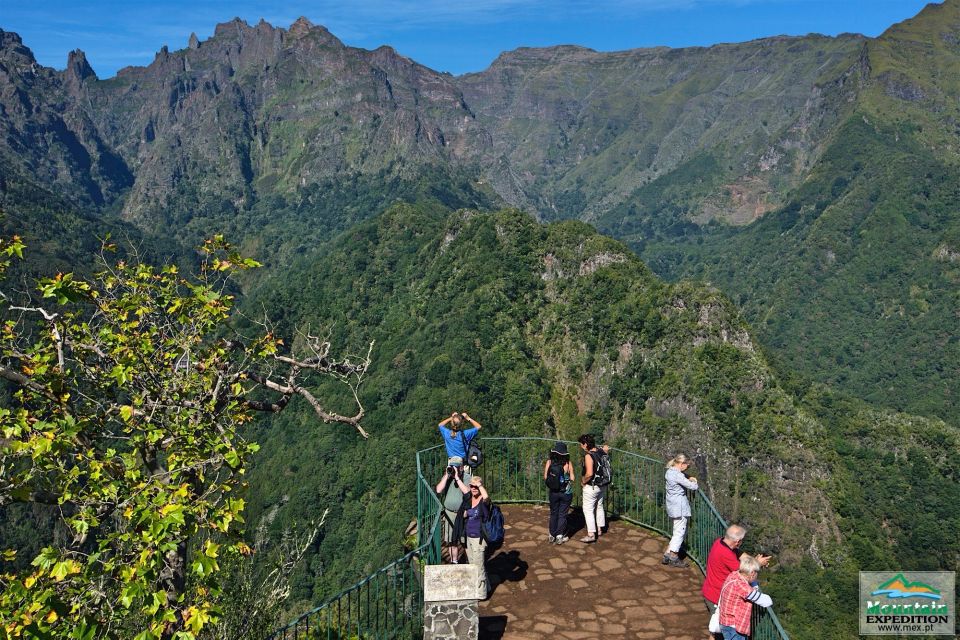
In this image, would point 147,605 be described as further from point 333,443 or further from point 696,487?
point 333,443

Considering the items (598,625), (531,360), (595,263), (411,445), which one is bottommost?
(598,625)

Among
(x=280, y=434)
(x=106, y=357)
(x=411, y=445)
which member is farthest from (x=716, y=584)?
(x=280, y=434)

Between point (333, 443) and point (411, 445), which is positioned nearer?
point (411, 445)

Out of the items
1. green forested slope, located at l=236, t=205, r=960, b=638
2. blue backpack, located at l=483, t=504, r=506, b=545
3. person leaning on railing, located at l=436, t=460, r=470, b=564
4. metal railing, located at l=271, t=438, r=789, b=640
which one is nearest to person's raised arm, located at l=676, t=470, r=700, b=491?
metal railing, located at l=271, t=438, r=789, b=640

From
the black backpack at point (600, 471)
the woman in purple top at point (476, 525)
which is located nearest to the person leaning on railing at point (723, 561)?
the black backpack at point (600, 471)

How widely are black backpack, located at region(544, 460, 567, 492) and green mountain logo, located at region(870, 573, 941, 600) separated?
10.7 metres

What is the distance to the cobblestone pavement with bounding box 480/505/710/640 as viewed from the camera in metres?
13.1

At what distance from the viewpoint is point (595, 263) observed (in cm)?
10531

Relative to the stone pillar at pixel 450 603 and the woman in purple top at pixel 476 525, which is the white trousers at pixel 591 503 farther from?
the stone pillar at pixel 450 603

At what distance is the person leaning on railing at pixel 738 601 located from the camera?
11.6m

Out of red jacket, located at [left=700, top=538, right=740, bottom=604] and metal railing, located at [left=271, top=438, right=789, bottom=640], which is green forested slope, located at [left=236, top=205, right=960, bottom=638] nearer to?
metal railing, located at [left=271, top=438, right=789, bottom=640]

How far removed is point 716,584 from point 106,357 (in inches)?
438

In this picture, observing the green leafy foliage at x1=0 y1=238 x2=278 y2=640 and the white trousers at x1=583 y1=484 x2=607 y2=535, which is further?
the white trousers at x1=583 y1=484 x2=607 y2=535

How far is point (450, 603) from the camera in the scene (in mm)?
11555
